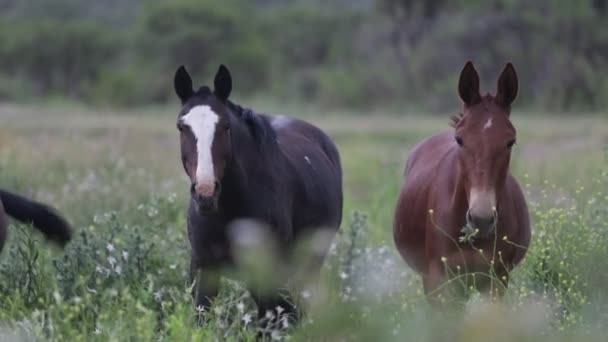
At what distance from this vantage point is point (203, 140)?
6.59 m

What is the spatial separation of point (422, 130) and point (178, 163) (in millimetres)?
9025

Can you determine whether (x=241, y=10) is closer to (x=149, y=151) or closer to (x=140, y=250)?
(x=149, y=151)

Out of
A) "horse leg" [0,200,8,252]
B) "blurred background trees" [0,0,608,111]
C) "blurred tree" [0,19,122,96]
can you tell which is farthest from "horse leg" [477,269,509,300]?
"blurred tree" [0,19,122,96]

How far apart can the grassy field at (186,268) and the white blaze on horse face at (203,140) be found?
632 mm

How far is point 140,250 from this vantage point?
7.72m

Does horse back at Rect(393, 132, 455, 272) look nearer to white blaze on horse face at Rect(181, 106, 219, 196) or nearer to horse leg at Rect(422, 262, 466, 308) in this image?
→ horse leg at Rect(422, 262, 466, 308)

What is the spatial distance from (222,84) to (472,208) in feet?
5.86

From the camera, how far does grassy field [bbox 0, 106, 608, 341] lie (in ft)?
16.6

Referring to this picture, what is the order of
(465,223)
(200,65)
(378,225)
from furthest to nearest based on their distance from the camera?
(200,65) < (378,225) < (465,223)

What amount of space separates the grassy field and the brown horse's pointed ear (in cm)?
80

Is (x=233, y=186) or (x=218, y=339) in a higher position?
(x=233, y=186)

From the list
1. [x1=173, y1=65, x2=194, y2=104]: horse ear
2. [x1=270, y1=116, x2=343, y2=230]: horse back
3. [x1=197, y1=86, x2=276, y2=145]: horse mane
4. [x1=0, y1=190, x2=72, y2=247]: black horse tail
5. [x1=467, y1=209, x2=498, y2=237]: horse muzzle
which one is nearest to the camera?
[x1=467, y1=209, x2=498, y2=237]: horse muzzle

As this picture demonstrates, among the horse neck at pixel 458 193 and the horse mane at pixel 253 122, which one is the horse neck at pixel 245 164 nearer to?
the horse mane at pixel 253 122

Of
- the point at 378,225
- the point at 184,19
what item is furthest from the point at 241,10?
the point at 378,225
